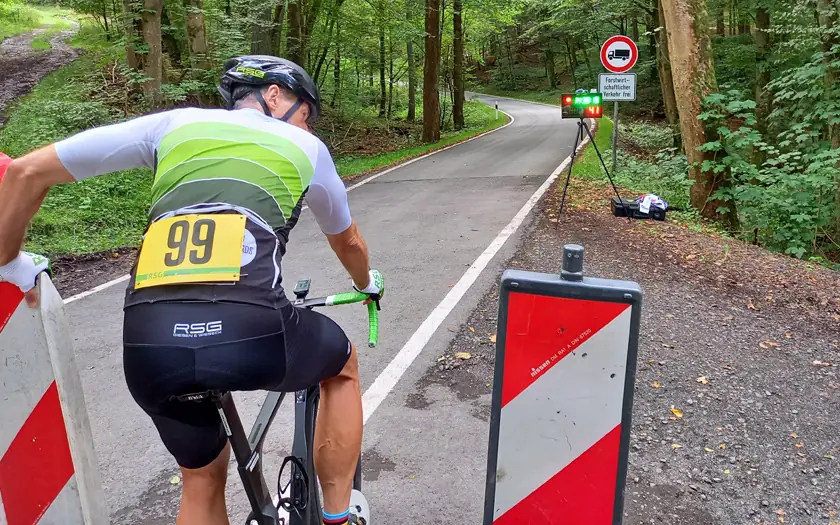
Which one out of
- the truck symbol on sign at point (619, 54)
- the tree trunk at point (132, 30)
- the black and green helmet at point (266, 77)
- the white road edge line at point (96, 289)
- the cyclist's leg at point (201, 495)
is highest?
the tree trunk at point (132, 30)

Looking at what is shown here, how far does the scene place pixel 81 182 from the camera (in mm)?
11055

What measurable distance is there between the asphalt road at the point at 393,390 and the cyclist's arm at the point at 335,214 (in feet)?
4.45

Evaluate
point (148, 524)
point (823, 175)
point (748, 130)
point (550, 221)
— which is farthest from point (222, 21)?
point (148, 524)

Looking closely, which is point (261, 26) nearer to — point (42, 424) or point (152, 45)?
point (152, 45)

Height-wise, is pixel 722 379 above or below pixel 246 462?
below

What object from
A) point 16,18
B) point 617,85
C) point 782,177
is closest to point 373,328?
point 782,177

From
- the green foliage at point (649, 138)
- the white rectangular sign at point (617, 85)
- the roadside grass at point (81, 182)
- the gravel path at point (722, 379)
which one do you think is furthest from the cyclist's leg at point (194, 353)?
the green foliage at point (649, 138)

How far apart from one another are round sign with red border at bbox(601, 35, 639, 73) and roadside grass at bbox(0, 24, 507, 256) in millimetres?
6853

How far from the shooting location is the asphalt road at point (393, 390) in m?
3.10

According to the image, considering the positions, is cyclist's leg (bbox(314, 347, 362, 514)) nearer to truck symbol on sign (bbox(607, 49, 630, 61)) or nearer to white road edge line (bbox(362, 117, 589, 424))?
white road edge line (bbox(362, 117, 589, 424))

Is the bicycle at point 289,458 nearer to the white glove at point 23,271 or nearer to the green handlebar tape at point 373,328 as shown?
the green handlebar tape at point 373,328

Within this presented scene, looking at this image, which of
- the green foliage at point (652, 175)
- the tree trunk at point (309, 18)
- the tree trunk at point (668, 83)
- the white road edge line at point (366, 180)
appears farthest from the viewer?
the tree trunk at point (309, 18)

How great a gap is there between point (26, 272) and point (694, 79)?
9583 mm

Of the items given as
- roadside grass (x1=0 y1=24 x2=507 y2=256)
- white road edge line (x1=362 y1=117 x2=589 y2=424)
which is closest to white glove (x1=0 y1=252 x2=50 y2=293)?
white road edge line (x1=362 y1=117 x2=589 y2=424)
